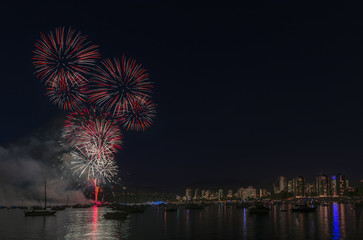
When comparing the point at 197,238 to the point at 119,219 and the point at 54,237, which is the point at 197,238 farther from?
the point at 119,219

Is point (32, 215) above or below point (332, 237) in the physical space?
below

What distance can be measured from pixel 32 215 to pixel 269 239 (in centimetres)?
10968

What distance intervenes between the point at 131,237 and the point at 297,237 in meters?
24.7

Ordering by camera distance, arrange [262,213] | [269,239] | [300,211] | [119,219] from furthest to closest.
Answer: [300,211]
[262,213]
[119,219]
[269,239]

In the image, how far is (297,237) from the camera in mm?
51781

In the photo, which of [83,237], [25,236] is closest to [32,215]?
[25,236]

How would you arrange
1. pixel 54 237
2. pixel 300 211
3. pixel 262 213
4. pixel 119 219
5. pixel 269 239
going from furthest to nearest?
pixel 300 211 → pixel 262 213 → pixel 119 219 → pixel 54 237 → pixel 269 239

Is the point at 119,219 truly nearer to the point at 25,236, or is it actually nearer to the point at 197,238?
the point at 25,236

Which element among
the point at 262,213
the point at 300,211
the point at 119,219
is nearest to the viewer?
the point at 119,219

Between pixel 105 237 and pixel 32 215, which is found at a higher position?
pixel 105 237

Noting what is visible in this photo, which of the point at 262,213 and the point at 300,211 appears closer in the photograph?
the point at 262,213

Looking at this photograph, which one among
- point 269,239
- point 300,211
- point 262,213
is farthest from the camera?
point 300,211

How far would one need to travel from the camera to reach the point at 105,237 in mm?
51219

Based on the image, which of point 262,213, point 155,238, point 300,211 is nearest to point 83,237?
point 155,238
